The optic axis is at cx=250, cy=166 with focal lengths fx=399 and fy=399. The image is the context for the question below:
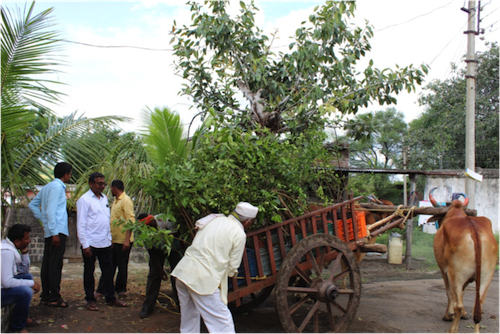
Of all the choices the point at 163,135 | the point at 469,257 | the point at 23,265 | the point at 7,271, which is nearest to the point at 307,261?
the point at 469,257

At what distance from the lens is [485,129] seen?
16.2 meters

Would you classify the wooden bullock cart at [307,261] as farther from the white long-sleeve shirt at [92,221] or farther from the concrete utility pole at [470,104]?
the concrete utility pole at [470,104]

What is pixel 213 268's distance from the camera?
348 centimetres

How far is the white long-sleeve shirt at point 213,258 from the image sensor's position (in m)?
3.46

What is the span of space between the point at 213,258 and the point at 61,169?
2350mm

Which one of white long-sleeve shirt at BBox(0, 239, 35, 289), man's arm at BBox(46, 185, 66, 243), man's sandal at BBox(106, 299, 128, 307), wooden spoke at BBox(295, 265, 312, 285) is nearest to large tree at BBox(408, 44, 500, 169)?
wooden spoke at BBox(295, 265, 312, 285)

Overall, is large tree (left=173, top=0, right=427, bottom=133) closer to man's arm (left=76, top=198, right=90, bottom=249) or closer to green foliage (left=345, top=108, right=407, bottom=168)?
man's arm (left=76, top=198, right=90, bottom=249)

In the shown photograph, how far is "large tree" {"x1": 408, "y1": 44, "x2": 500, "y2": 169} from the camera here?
53.5 ft

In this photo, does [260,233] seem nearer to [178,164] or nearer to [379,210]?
[178,164]

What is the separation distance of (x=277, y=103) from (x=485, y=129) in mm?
13316

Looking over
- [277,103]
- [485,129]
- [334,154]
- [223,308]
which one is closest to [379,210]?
[334,154]

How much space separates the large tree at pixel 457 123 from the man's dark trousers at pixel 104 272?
1485cm

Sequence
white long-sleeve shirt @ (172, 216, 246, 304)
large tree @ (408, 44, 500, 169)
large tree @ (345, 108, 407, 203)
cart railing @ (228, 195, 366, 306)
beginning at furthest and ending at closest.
Answer: large tree @ (345, 108, 407, 203), large tree @ (408, 44, 500, 169), cart railing @ (228, 195, 366, 306), white long-sleeve shirt @ (172, 216, 246, 304)

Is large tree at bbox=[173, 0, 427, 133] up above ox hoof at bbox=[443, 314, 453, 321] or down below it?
above
